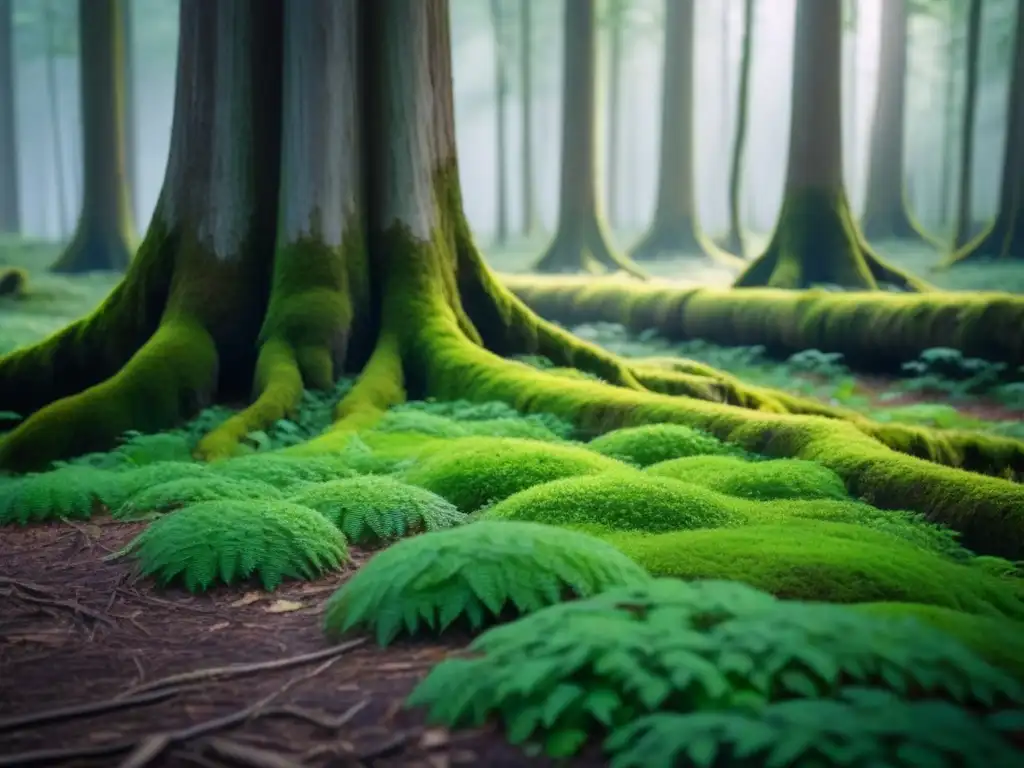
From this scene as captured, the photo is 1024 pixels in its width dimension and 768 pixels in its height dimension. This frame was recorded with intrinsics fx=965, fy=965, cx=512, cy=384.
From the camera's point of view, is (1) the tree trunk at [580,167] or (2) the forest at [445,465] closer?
(2) the forest at [445,465]

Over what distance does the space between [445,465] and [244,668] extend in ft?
8.59

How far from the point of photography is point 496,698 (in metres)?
2.71

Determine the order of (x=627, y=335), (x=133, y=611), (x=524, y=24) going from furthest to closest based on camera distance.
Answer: (x=524, y=24), (x=627, y=335), (x=133, y=611)

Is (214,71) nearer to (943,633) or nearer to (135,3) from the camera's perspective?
(943,633)

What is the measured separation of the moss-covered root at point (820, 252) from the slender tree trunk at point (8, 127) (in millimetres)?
28847

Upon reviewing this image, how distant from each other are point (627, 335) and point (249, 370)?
866 centimetres

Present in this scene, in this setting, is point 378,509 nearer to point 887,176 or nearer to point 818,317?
point 818,317

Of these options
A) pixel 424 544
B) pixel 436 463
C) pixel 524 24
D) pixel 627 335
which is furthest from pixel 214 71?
pixel 524 24

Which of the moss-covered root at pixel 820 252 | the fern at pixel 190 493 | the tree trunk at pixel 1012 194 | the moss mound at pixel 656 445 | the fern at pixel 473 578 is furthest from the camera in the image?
the tree trunk at pixel 1012 194

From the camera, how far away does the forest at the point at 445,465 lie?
273 cm

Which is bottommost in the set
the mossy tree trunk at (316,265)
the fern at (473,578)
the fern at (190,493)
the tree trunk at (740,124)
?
the fern at (190,493)

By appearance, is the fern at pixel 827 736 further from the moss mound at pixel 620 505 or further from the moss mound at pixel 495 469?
the moss mound at pixel 495 469

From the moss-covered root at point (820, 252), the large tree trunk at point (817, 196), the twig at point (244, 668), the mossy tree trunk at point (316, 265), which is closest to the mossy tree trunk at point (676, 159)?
the large tree trunk at point (817, 196)

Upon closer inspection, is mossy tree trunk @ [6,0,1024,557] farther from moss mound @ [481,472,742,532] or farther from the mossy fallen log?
the mossy fallen log
